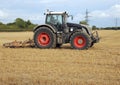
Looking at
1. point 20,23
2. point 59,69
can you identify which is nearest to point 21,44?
point 59,69

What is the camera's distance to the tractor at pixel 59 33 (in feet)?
61.8

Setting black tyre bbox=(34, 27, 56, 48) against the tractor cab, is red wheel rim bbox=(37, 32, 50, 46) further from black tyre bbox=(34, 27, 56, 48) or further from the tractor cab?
the tractor cab

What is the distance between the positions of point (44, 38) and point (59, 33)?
961 mm

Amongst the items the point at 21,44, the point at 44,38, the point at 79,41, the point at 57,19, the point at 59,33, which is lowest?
the point at 21,44

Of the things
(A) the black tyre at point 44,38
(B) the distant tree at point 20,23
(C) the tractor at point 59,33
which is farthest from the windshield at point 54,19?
(B) the distant tree at point 20,23

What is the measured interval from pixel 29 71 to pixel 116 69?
2.85 meters

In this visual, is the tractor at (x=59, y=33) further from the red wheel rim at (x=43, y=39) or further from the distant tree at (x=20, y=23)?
the distant tree at (x=20, y=23)

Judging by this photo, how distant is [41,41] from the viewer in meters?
19.7

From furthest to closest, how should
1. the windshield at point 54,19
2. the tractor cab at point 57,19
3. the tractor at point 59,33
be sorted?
1. the windshield at point 54,19
2. the tractor cab at point 57,19
3. the tractor at point 59,33

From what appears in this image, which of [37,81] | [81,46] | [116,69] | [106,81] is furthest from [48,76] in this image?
[81,46]

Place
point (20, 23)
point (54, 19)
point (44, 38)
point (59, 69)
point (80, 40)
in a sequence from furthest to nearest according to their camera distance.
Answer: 1. point (20, 23)
2. point (44, 38)
3. point (54, 19)
4. point (80, 40)
5. point (59, 69)

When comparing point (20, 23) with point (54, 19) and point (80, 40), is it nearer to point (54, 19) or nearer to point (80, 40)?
point (54, 19)

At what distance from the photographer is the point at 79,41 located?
18812mm

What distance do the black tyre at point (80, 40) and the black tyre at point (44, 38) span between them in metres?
1.12
